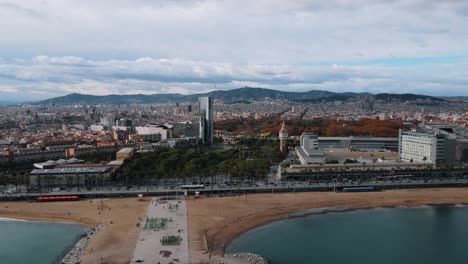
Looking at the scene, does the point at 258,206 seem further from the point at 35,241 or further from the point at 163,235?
the point at 35,241

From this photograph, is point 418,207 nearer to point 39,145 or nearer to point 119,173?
point 119,173

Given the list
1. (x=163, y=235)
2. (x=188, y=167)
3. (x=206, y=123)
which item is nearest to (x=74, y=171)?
(x=188, y=167)

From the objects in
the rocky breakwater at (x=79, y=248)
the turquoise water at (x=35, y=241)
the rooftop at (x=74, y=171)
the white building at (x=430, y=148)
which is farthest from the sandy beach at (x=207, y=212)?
the white building at (x=430, y=148)

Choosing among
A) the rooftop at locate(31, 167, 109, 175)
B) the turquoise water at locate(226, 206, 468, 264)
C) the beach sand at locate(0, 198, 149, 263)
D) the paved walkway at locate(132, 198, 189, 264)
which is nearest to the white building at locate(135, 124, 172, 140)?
the rooftop at locate(31, 167, 109, 175)

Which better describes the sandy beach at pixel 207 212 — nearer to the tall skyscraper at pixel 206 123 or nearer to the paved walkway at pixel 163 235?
the paved walkway at pixel 163 235

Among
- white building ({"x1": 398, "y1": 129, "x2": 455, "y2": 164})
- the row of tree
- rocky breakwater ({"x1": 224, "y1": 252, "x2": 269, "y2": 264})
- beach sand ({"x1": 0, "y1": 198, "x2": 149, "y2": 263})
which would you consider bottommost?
rocky breakwater ({"x1": 224, "y1": 252, "x2": 269, "y2": 264})

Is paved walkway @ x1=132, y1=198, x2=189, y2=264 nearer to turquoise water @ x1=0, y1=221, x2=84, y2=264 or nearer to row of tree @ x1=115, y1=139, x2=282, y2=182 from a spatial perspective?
turquoise water @ x1=0, y1=221, x2=84, y2=264

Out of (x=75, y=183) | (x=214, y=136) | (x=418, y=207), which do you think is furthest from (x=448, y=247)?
(x=214, y=136)

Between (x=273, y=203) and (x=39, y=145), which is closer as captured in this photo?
(x=273, y=203)
